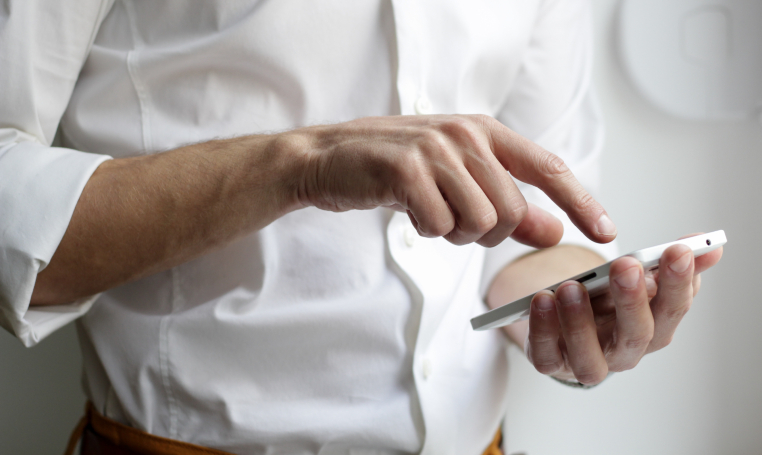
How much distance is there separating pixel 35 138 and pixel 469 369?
1.96 ft

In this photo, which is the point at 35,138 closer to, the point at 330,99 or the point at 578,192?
the point at 330,99

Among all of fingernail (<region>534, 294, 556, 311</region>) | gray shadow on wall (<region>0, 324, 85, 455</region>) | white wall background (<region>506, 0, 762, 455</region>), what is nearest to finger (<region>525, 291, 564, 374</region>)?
fingernail (<region>534, 294, 556, 311</region>)

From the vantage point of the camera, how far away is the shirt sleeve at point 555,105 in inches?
33.4

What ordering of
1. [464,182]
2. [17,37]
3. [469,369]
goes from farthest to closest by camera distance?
[469,369] → [17,37] → [464,182]

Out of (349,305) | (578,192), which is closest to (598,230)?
(578,192)

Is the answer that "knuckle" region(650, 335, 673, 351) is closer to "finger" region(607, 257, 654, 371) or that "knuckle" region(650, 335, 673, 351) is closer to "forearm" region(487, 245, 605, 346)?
"finger" region(607, 257, 654, 371)

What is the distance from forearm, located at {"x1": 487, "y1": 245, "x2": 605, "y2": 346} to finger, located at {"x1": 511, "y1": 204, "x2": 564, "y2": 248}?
0.82 feet

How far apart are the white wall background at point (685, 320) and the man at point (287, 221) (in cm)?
37

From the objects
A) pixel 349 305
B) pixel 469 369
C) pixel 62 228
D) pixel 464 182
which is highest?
pixel 464 182

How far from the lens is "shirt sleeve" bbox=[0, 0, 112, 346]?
46 cm

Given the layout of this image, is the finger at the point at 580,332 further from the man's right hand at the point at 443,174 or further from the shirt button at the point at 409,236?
the shirt button at the point at 409,236

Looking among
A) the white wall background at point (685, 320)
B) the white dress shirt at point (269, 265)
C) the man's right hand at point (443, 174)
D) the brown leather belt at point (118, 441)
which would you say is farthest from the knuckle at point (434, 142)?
the white wall background at point (685, 320)

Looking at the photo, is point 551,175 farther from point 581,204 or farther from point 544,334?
point 544,334

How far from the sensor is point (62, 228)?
1.54 ft
